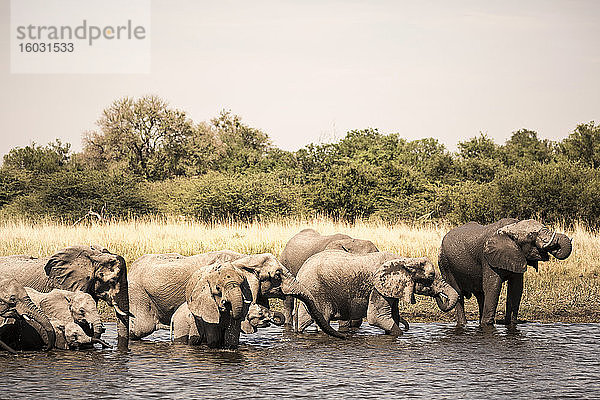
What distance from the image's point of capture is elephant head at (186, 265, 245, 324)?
13047mm

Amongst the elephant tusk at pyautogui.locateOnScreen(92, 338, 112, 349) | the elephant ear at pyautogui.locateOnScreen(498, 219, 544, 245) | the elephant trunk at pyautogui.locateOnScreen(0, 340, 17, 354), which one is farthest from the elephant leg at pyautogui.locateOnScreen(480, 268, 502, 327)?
the elephant trunk at pyautogui.locateOnScreen(0, 340, 17, 354)

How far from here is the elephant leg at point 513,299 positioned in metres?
17.0

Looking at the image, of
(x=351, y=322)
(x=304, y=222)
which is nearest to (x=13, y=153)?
(x=304, y=222)

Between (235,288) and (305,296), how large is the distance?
5.80 ft

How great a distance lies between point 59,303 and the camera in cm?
1362

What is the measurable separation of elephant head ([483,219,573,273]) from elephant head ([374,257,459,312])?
1278 mm

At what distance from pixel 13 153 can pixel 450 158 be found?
97.6 feet

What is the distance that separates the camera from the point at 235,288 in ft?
43.0

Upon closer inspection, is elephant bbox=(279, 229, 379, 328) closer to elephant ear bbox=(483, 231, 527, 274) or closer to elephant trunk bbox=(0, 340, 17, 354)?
elephant ear bbox=(483, 231, 527, 274)

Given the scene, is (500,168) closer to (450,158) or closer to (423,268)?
(450,158)

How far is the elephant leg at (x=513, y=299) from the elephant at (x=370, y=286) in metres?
1.70

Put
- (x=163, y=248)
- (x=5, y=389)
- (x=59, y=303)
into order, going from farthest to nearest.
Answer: (x=163, y=248) → (x=59, y=303) → (x=5, y=389)

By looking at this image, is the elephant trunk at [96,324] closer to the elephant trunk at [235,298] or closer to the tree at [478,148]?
the elephant trunk at [235,298]

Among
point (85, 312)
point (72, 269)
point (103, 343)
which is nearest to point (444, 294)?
point (103, 343)
